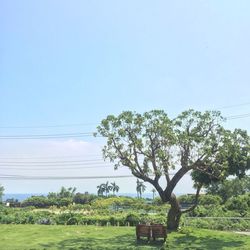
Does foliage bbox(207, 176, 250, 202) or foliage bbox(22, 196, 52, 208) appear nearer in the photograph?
foliage bbox(207, 176, 250, 202)

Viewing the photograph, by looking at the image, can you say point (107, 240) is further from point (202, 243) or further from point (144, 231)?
point (202, 243)

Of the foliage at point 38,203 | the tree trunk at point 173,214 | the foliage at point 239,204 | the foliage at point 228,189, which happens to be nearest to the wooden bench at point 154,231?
the tree trunk at point 173,214

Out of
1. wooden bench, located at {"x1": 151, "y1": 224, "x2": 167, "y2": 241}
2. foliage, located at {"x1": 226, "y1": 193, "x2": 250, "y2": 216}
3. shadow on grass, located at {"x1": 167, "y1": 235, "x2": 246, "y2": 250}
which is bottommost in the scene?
shadow on grass, located at {"x1": 167, "y1": 235, "x2": 246, "y2": 250}

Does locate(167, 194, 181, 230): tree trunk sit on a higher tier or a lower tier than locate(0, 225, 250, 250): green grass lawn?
higher

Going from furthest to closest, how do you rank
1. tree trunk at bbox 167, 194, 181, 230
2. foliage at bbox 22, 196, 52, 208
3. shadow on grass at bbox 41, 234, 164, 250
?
foliage at bbox 22, 196, 52, 208 < tree trunk at bbox 167, 194, 181, 230 < shadow on grass at bbox 41, 234, 164, 250

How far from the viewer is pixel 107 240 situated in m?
21.8

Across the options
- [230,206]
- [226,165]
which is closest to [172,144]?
[226,165]

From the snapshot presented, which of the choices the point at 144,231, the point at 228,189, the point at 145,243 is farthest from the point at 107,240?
the point at 228,189

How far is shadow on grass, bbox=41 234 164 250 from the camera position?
1942 centimetres

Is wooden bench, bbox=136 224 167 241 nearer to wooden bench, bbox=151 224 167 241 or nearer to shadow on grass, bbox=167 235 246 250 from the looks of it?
wooden bench, bbox=151 224 167 241

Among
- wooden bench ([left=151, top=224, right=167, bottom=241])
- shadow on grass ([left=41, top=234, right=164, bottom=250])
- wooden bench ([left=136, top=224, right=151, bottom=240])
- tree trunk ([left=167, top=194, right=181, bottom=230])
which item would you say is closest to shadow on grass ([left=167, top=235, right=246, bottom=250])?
wooden bench ([left=151, top=224, right=167, bottom=241])

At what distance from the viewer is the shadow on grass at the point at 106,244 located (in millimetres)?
19422

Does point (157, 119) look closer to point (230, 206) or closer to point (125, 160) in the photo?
point (125, 160)

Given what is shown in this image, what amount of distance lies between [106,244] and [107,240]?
144cm
